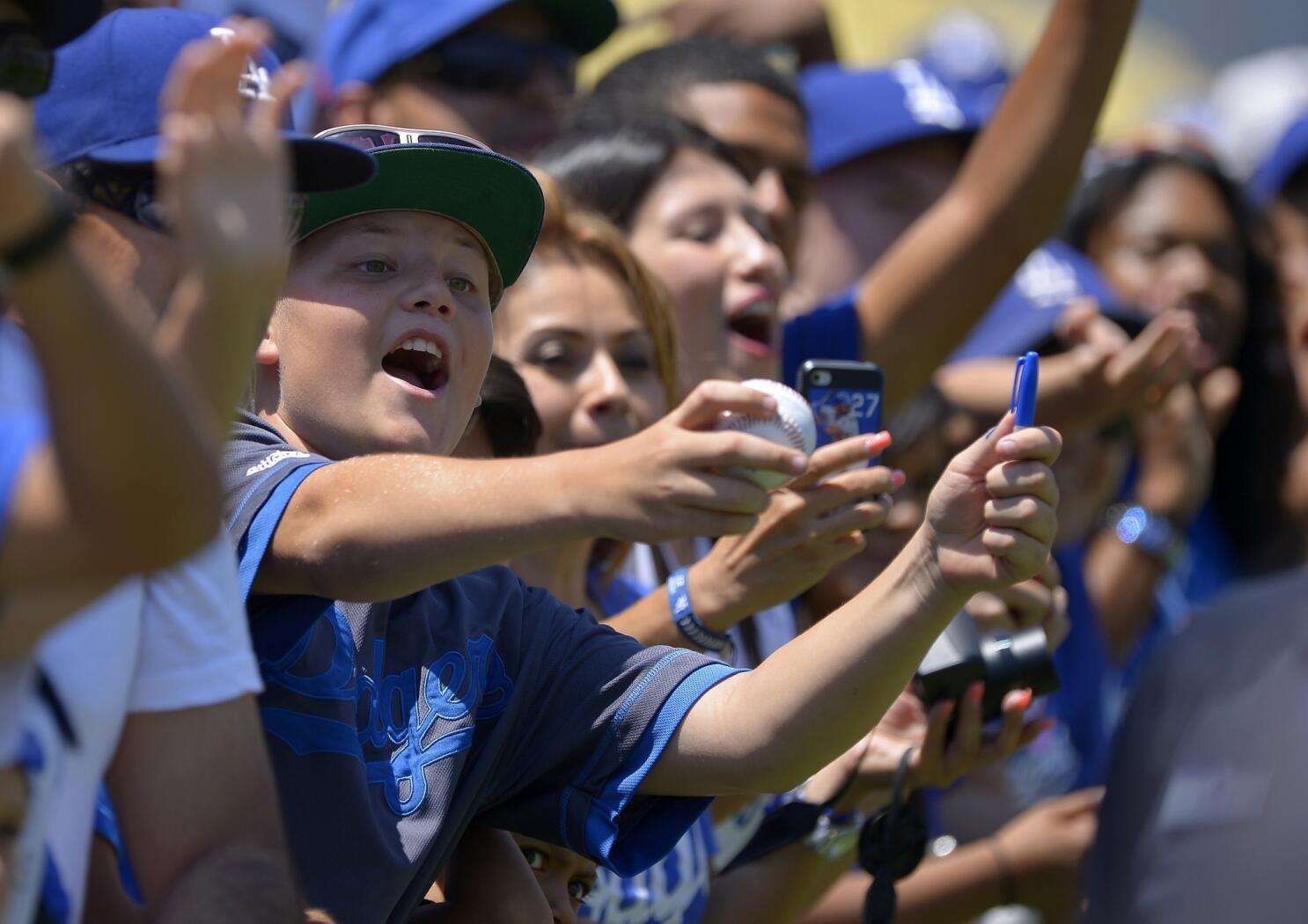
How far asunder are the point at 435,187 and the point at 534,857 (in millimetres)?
860

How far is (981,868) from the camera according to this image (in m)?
3.41

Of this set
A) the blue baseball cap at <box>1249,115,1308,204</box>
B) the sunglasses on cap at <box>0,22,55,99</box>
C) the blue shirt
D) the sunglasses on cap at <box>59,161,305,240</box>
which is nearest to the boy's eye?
the sunglasses on cap at <box>59,161,305,240</box>

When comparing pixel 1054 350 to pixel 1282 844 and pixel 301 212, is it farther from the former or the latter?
pixel 1282 844

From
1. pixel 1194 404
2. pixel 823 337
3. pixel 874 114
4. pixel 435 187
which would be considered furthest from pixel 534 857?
pixel 1194 404

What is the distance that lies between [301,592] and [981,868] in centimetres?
176

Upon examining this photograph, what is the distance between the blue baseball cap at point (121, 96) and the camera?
6.98 feet

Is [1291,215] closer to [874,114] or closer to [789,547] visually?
[874,114]

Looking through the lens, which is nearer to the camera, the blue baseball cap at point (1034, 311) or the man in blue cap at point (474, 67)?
the man in blue cap at point (474, 67)

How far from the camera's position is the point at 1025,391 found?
2.12 m

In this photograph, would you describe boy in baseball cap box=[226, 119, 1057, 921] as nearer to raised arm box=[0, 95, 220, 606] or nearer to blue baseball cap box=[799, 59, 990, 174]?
raised arm box=[0, 95, 220, 606]

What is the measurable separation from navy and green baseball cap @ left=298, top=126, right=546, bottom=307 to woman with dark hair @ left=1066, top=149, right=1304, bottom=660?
9.93 ft

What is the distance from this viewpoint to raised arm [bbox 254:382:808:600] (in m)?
1.92

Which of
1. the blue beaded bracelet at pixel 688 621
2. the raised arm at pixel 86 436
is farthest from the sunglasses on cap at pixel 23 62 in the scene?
the blue beaded bracelet at pixel 688 621

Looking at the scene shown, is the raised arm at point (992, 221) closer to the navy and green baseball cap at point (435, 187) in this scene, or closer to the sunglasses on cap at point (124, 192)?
the navy and green baseball cap at point (435, 187)
